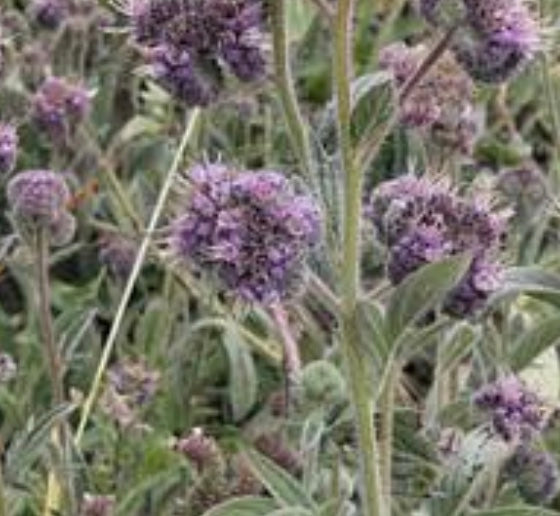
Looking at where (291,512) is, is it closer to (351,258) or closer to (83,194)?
(351,258)

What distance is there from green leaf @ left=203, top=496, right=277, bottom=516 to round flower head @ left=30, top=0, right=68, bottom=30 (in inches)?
63.0

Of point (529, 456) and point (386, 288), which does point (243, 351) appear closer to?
point (529, 456)

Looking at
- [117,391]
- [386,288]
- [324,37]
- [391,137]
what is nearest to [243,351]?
[117,391]

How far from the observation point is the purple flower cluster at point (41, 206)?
8.23 ft

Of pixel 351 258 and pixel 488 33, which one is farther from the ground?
pixel 488 33

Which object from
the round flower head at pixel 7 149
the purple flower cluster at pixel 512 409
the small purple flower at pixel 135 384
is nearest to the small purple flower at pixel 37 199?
the round flower head at pixel 7 149

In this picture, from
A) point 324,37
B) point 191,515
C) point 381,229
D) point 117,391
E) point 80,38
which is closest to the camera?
point 381,229

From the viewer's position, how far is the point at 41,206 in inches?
98.5

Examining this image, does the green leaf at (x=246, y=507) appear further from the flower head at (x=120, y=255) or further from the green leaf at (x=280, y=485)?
the flower head at (x=120, y=255)

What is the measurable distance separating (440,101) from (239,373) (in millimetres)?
658

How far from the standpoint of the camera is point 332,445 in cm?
222

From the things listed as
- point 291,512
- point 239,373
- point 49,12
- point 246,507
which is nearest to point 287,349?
point 239,373

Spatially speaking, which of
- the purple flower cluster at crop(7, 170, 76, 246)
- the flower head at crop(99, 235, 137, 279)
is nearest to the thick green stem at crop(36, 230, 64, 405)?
the purple flower cluster at crop(7, 170, 76, 246)

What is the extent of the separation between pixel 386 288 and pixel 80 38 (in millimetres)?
1833
